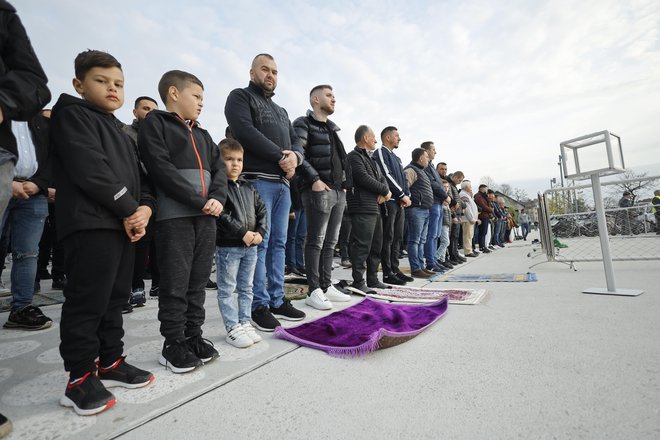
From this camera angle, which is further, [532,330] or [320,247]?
[320,247]

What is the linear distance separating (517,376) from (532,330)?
2.47ft

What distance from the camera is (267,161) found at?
255 cm

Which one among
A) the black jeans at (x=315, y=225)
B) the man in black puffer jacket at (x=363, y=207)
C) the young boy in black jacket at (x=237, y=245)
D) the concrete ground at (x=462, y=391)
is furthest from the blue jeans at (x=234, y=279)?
the man in black puffer jacket at (x=363, y=207)

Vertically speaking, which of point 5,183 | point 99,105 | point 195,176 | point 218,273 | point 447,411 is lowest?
point 447,411

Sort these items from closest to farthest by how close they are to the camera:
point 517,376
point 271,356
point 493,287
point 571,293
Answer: point 517,376, point 271,356, point 571,293, point 493,287

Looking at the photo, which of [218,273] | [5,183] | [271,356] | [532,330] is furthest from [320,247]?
[5,183]

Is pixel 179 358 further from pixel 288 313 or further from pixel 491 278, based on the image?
pixel 491 278

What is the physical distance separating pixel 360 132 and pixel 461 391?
319cm

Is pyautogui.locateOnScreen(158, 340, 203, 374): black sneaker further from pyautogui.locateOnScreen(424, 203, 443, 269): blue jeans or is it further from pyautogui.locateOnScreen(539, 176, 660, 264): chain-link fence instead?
pyautogui.locateOnScreen(539, 176, 660, 264): chain-link fence

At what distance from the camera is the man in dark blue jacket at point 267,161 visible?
2.45 metres

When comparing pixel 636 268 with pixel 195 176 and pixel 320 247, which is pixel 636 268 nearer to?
pixel 320 247

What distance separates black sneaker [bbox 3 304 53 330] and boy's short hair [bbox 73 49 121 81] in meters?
1.87

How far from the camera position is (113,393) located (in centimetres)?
146

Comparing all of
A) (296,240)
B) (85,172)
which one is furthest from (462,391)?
(296,240)
